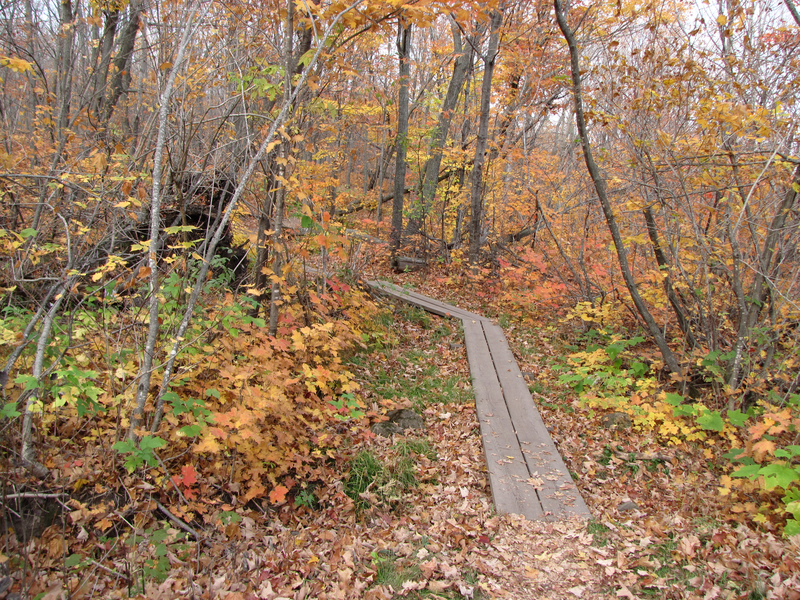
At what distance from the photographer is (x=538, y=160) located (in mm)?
10781

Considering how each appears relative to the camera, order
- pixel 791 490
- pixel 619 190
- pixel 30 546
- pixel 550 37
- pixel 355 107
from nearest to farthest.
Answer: pixel 30 546 < pixel 791 490 < pixel 619 190 < pixel 550 37 < pixel 355 107

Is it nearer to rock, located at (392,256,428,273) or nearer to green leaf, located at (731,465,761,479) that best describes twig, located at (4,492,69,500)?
green leaf, located at (731,465,761,479)

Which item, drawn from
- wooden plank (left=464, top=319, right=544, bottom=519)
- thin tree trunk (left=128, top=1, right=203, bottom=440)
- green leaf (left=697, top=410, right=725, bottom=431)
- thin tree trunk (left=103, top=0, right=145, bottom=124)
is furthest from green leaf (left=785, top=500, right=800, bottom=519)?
thin tree trunk (left=103, top=0, right=145, bottom=124)

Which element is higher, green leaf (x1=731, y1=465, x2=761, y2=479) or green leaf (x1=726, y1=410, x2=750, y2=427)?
green leaf (x1=726, y1=410, x2=750, y2=427)

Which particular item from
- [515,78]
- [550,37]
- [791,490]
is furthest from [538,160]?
[791,490]

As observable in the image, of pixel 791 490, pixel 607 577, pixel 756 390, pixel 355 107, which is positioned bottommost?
pixel 607 577

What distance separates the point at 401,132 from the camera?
11297 millimetres

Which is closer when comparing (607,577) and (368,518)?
(607,577)

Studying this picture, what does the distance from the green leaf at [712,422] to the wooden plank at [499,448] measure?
174cm

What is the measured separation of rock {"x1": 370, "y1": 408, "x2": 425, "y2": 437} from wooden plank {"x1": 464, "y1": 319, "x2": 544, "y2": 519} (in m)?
0.71

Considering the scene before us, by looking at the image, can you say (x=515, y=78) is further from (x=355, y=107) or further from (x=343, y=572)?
(x=343, y=572)

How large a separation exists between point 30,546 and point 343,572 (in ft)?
6.12

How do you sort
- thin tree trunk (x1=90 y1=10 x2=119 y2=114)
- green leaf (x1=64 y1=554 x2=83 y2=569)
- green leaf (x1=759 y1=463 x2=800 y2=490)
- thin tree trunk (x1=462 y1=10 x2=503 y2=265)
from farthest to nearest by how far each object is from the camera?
thin tree trunk (x1=462 y1=10 x2=503 y2=265), thin tree trunk (x1=90 y1=10 x2=119 y2=114), green leaf (x1=759 y1=463 x2=800 y2=490), green leaf (x1=64 y1=554 x2=83 y2=569)

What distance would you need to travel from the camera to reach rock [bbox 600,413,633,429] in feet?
16.4
